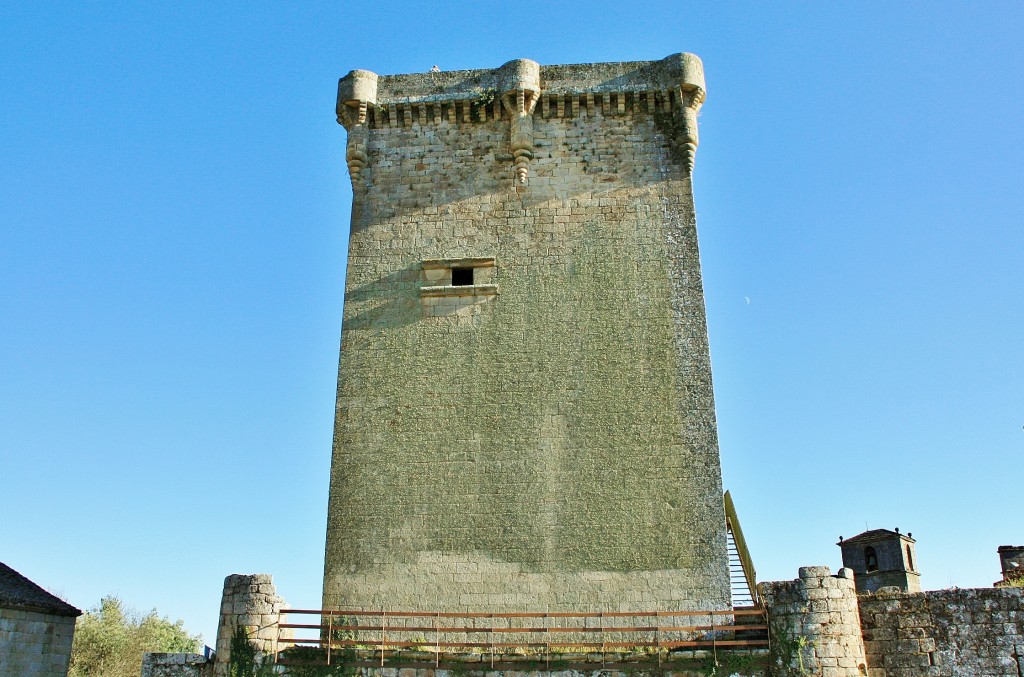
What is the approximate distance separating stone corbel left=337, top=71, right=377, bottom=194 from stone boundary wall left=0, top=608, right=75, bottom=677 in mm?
8951

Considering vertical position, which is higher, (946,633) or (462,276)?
(462,276)

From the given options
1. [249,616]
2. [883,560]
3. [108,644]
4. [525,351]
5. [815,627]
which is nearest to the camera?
[815,627]

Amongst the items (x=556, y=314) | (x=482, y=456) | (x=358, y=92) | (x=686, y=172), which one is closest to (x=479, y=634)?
(x=482, y=456)

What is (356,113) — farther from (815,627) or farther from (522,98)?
(815,627)

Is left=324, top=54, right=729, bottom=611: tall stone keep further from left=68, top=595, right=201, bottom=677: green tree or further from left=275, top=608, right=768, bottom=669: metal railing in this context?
left=68, top=595, right=201, bottom=677: green tree

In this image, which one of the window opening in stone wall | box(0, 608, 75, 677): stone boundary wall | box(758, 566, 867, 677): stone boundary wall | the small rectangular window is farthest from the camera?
the window opening in stone wall

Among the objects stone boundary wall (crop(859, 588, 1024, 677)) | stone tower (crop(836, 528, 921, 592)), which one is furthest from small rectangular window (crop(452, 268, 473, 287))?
stone tower (crop(836, 528, 921, 592))

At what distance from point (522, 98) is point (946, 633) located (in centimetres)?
1030

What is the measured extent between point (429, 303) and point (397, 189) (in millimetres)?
2306

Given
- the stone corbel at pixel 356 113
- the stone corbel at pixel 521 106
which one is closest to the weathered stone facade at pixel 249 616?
the stone corbel at pixel 356 113

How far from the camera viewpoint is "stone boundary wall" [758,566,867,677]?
35.3 feet

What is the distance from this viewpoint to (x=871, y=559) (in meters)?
39.1

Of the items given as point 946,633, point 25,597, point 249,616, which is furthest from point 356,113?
point 946,633

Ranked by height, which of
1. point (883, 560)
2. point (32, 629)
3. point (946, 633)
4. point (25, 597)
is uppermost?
point (883, 560)
